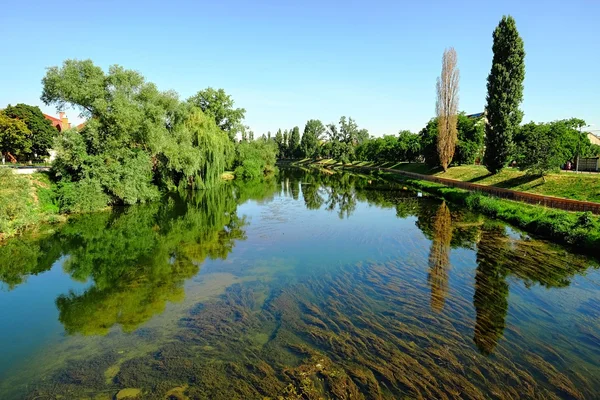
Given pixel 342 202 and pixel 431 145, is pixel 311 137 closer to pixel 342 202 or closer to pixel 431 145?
pixel 431 145

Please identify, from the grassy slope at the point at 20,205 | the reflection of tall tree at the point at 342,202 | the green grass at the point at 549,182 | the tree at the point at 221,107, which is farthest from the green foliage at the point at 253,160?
the grassy slope at the point at 20,205

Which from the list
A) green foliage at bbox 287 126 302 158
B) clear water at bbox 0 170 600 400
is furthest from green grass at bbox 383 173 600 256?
green foliage at bbox 287 126 302 158

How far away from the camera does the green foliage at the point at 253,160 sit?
192 feet

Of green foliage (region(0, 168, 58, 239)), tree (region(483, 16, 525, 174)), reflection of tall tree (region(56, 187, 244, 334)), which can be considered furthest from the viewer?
tree (region(483, 16, 525, 174))

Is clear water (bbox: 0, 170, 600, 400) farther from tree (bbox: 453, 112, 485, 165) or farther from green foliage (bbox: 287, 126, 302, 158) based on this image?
green foliage (bbox: 287, 126, 302, 158)

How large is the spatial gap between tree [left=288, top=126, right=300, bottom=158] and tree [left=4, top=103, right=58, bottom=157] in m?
79.5

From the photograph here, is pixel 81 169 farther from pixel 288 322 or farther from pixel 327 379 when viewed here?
pixel 327 379

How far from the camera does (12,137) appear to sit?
4388 cm

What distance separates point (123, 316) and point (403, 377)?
310 inches

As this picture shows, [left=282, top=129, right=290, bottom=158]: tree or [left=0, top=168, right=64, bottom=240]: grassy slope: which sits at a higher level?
[left=282, top=129, right=290, bottom=158]: tree

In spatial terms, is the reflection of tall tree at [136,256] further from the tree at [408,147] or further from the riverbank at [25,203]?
the tree at [408,147]

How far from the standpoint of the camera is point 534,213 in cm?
2108

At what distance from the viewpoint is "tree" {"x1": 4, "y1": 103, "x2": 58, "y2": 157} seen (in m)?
49.5

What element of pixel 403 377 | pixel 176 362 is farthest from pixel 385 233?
pixel 176 362
